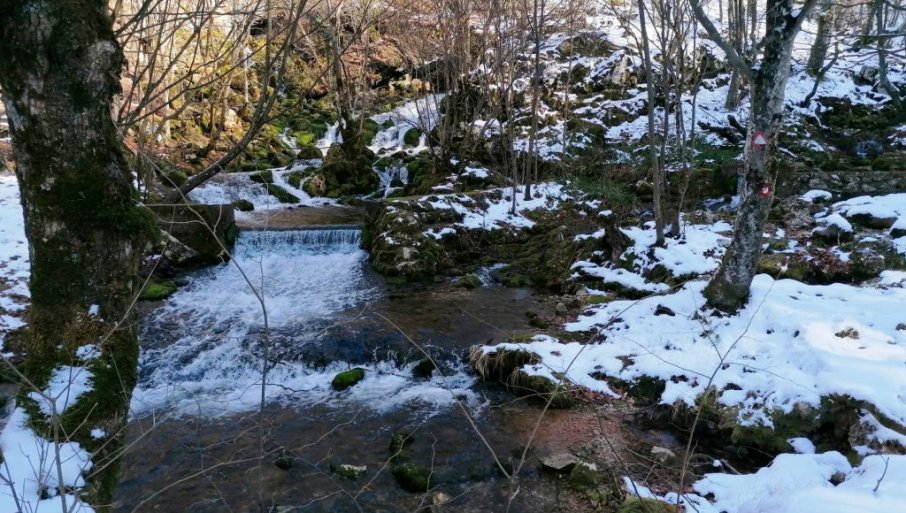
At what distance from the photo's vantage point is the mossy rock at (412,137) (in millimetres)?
20812

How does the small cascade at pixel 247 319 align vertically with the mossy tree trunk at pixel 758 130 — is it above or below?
below

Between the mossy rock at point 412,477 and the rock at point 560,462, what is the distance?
3.64 ft

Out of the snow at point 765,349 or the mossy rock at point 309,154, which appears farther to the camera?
the mossy rock at point 309,154

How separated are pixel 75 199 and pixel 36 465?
3.54ft

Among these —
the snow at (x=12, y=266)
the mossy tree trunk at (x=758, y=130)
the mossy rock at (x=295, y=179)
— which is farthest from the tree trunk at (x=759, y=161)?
the mossy rock at (x=295, y=179)

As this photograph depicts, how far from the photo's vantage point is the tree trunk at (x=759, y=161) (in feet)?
18.0

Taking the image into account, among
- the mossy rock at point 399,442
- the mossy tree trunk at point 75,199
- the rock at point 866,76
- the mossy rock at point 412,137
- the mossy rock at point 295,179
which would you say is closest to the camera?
the mossy tree trunk at point 75,199

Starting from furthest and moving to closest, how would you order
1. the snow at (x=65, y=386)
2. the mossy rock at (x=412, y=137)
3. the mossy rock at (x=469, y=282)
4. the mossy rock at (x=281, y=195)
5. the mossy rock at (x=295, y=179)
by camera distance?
the mossy rock at (x=412, y=137)
the mossy rock at (x=295, y=179)
the mossy rock at (x=281, y=195)
the mossy rock at (x=469, y=282)
the snow at (x=65, y=386)

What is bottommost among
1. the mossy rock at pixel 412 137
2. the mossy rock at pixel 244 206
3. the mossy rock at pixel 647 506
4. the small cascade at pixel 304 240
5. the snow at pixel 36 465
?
the mossy rock at pixel 647 506

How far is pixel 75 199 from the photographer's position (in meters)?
2.23

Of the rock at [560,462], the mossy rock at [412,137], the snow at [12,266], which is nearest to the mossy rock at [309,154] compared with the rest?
the mossy rock at [412,137]

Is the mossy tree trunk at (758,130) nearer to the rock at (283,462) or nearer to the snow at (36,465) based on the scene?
the rock at (283,462)

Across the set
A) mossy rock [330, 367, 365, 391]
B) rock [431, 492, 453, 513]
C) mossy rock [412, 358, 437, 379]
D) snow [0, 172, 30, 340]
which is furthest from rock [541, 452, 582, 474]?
snow [0, 172, 30, 340]

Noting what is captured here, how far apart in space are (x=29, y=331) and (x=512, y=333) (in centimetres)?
611
